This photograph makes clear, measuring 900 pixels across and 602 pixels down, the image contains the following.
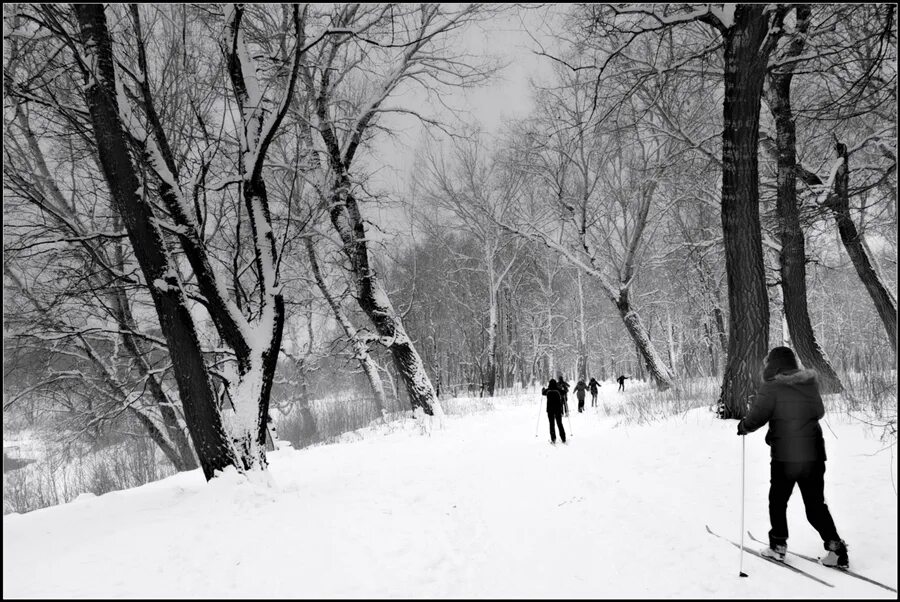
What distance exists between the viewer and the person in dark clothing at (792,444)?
11.0 feet

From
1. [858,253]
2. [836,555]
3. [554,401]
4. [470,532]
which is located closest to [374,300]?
[554,401]

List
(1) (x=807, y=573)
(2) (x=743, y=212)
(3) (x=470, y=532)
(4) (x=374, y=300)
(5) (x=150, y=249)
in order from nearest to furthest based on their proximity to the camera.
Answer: (1) (x=807, y=573), (3) (x=470, y=532), (5) (x=150, y=249), (2) (x=743, y=212), (4) (x=374, y=300)

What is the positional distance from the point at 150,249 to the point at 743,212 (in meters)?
8.48

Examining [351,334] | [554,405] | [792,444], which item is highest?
[351,334]

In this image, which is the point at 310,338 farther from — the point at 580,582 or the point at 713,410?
the point at 580,582

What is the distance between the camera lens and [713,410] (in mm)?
7617

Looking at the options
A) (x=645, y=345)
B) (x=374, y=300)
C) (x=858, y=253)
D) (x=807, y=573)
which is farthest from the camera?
(x=645, y=345)

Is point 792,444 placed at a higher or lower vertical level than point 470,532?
higher

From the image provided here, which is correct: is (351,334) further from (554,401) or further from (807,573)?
(807,573)

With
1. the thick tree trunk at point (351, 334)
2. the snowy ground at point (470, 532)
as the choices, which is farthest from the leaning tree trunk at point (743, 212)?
the thick tree trunk at point (351, 334)

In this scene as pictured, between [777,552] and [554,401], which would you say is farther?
[554,401]

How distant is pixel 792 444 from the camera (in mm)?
3424

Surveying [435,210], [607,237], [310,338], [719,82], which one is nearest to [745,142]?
[719,82]

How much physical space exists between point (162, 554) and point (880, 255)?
3427 cm
